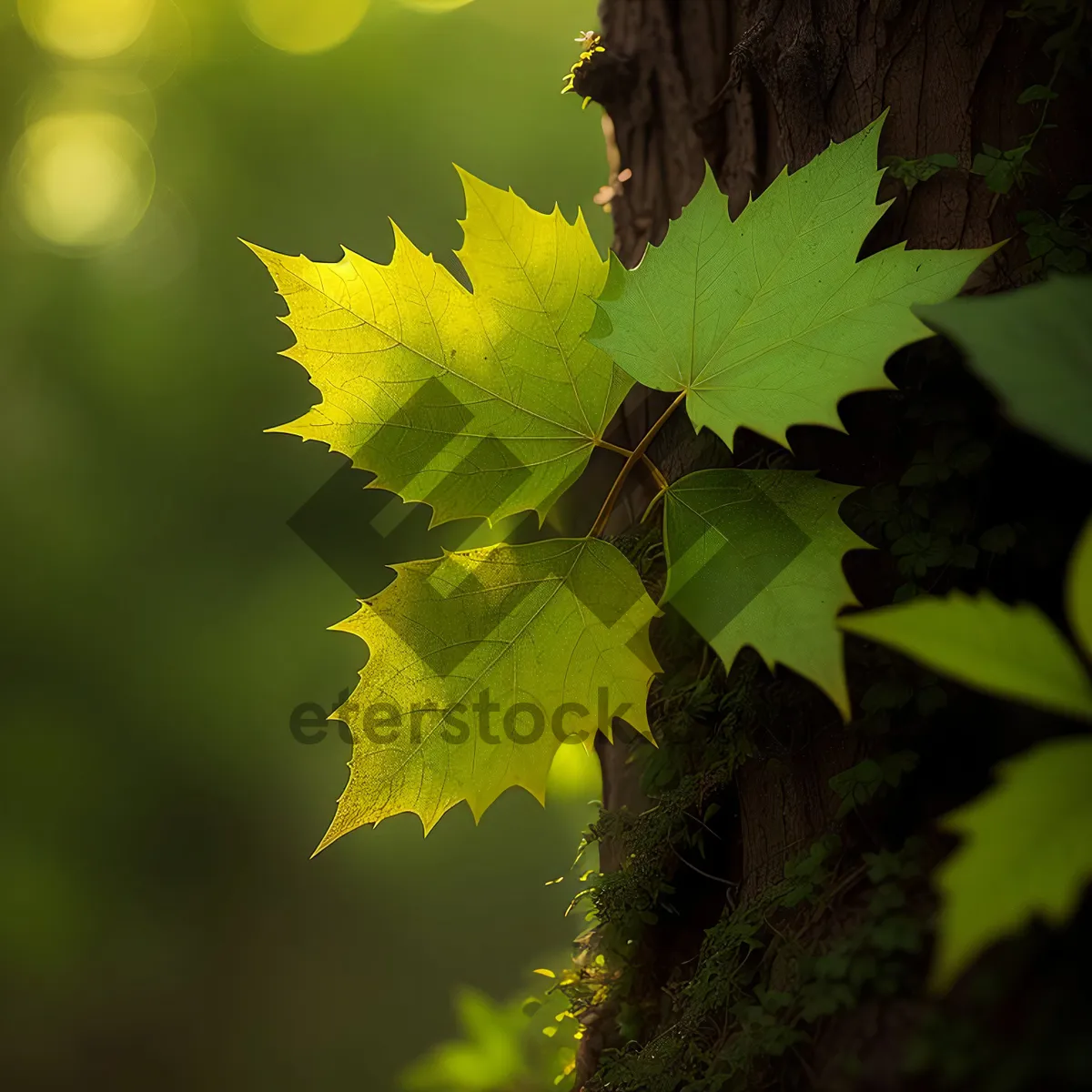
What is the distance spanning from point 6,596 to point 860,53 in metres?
4.11

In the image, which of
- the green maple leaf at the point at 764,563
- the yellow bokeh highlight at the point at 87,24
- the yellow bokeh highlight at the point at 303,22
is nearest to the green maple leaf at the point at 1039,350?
the green maple leaf at the point at 764,563

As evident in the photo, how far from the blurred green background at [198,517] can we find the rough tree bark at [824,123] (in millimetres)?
3128

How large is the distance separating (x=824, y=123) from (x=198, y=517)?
12.1ft

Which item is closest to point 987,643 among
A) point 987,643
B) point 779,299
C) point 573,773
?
point 987,643

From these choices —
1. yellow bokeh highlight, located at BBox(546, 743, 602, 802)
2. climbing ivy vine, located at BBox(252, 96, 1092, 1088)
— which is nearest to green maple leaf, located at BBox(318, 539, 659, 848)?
climbing ivy vine, located at BBox(252, 96, 1092, 1088)

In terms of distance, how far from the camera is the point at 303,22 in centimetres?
438

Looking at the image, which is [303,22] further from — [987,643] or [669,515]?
[987,643]

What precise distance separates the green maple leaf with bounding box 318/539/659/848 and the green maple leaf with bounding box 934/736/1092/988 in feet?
1.29

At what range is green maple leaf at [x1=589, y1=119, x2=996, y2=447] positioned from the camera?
705 mm

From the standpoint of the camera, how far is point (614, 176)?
1135mm

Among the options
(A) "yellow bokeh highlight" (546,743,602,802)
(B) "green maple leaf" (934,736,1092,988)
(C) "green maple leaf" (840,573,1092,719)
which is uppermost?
(C) "green maple leaf" (840,573,1092,719)

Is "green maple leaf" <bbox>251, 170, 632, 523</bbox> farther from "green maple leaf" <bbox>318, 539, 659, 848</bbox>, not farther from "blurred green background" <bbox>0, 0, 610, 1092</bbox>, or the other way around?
"blurred green background" <bbox>0, 0, 610, 1092</bbox>

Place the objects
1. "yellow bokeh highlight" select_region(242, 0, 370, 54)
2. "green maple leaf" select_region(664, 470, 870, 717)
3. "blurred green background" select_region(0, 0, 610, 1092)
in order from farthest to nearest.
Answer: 1. "yellow bokeh highlight" select_region(242, 0, 370, 54)
2. "blurred green background" select_region(0, 0, 610, 1092)
3. "green maple leaf" select_region(664, 470, 870, 717)

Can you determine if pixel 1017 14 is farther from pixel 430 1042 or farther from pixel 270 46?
pixel 430 1042
